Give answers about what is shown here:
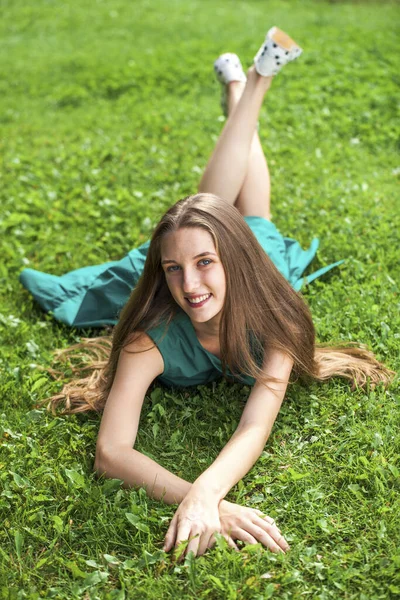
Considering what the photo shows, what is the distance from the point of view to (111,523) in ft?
9.90

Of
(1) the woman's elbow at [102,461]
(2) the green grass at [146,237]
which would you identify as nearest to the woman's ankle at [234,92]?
(2) the green grass at [146,237]

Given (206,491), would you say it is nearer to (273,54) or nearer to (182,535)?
(182,535)

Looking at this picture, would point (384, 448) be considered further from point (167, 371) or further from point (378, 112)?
point (378, 112)

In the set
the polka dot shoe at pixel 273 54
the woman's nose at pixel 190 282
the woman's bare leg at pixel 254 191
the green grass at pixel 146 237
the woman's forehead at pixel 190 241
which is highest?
the polka dot shoe at pixel 273 54

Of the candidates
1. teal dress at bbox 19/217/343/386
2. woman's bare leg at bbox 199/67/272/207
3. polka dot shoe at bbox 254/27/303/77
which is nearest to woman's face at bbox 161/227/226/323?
teal dress at bbox 19/217/343/386

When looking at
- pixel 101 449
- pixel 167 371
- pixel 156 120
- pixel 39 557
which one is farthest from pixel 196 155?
pixel 39 557

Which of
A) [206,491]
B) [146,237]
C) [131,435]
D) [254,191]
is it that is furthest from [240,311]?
[146,237]

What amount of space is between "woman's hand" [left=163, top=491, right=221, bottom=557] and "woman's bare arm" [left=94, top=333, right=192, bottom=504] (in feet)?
0.50

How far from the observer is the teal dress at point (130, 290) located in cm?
366

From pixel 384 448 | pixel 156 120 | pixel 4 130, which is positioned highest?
pixel 384 448

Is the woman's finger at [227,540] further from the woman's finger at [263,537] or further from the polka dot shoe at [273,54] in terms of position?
the polka dot shoe at [273,54]

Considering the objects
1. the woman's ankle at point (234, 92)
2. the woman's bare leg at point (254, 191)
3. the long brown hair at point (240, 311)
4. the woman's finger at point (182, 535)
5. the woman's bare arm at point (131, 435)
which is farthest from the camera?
the woman's ankle at point (234, 92)

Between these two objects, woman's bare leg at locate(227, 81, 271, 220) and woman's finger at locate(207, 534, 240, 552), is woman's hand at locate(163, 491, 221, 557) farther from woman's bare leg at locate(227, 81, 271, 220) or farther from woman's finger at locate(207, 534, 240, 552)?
woman's bare leg at locate(227, 81, 271, 220)

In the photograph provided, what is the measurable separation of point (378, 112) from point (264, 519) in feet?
18.8
